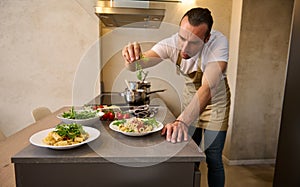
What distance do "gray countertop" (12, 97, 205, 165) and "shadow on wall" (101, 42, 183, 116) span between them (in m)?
1.93

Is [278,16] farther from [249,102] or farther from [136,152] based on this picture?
[136,152]

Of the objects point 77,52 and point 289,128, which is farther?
point 77,52

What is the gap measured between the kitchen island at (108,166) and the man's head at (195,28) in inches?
23.7

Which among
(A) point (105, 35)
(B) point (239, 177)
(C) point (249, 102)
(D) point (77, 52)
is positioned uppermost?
(A) point (105, 35)

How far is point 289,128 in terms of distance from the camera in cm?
151

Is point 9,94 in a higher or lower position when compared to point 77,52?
lower

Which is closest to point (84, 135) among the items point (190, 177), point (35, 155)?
point (35, 155)

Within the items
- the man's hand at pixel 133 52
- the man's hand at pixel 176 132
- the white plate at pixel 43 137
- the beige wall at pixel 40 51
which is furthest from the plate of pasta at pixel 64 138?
the beige wall at pixel 40 51

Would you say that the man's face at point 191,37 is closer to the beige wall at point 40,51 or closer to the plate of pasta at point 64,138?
the plate of pasta at point 64,138

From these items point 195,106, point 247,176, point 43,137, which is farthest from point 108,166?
point 247,176

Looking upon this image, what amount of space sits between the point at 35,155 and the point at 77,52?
1720mm

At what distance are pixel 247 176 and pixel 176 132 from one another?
1859 mm

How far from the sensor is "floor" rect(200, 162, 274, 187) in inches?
90.4

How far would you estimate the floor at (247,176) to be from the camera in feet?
7.53
